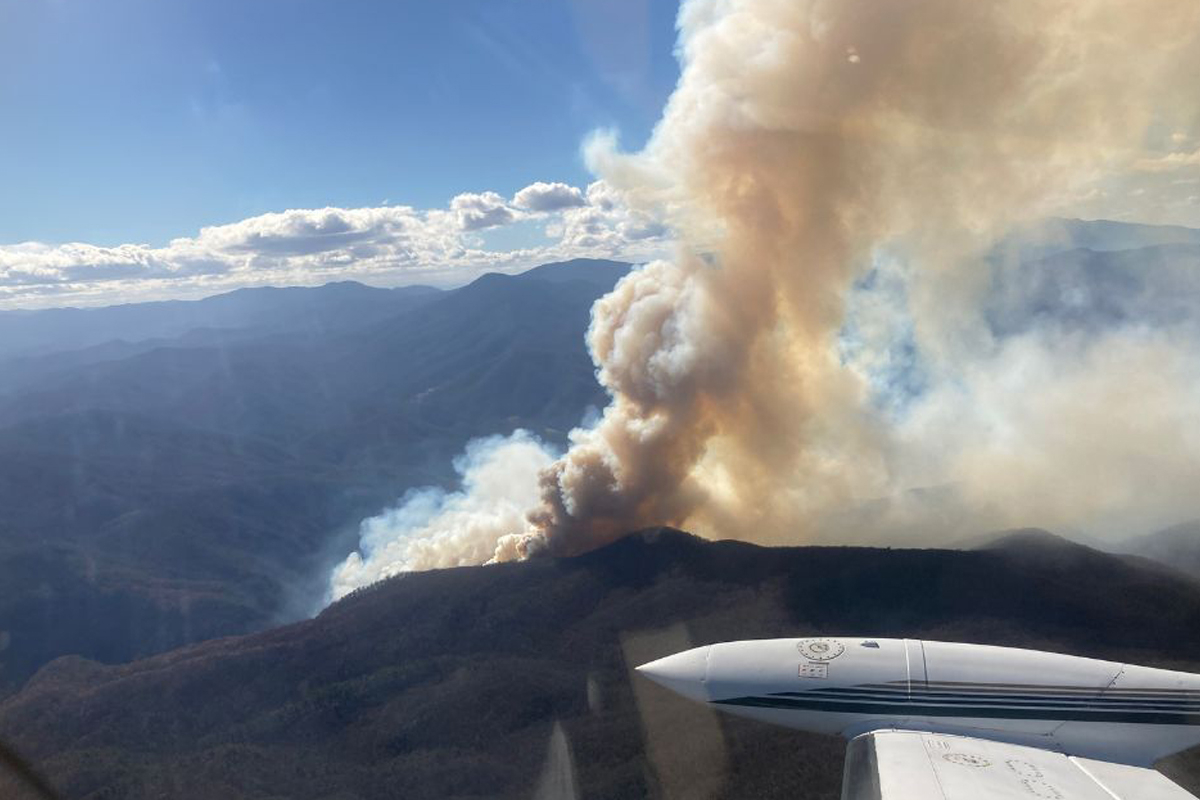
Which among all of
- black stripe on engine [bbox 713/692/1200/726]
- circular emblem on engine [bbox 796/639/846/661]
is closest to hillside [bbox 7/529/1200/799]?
circular emblem on engine [bbox 796/639/846/661]

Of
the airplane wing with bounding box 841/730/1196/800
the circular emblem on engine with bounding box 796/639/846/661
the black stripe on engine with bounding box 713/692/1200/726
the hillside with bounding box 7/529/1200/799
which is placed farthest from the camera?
the hillside with bounding box 7/529/1200/799

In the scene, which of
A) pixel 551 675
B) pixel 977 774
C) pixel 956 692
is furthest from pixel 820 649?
pixel 551 675

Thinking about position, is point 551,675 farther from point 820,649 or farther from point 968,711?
point 968,711

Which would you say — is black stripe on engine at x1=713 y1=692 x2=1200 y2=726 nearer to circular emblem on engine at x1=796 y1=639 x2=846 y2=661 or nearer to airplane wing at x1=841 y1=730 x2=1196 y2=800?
airplane wing at x1=841 y1=730 x2=1196 y2=800

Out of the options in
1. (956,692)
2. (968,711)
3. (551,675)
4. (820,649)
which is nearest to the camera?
(968,711)

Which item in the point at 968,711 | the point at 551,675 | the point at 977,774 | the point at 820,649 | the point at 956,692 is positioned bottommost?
the point at 551,675

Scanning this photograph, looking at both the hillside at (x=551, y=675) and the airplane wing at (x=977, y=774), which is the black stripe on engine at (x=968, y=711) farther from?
the hillside at (x=551, y=675)
